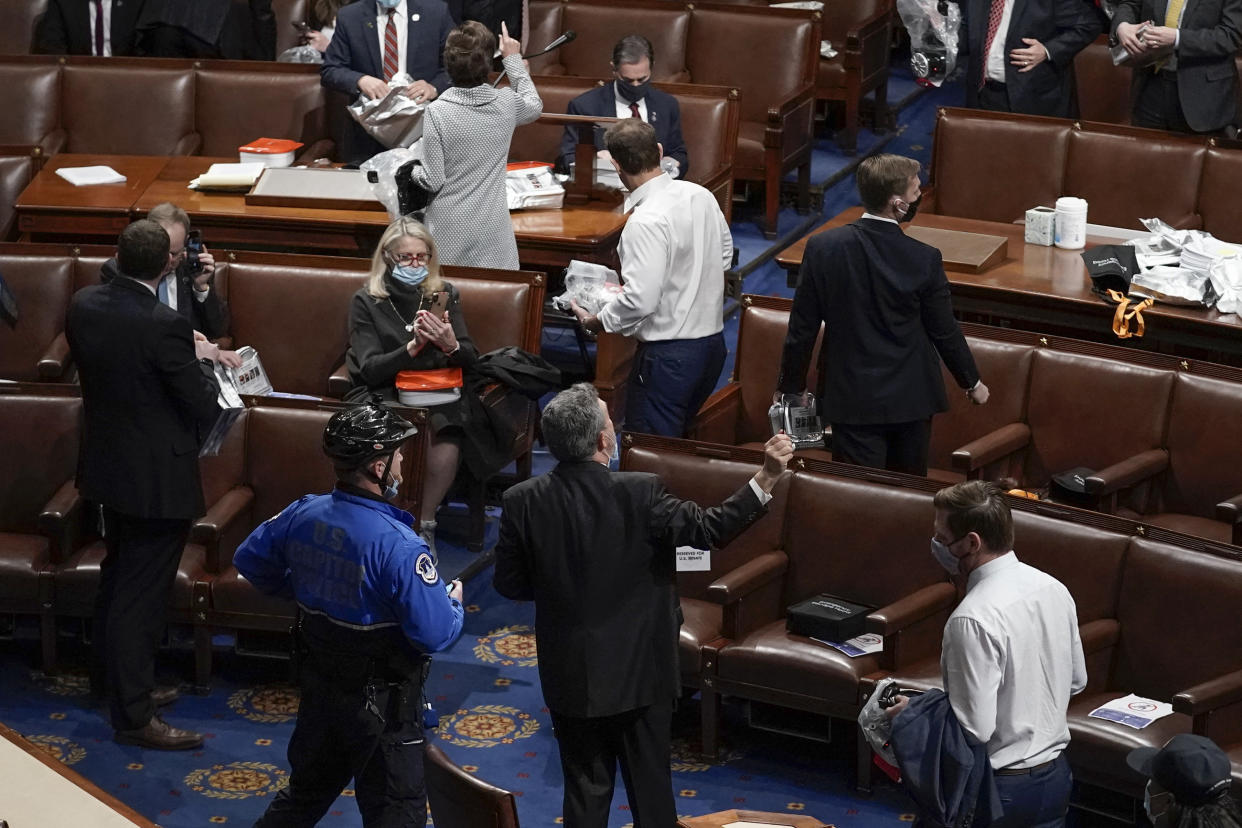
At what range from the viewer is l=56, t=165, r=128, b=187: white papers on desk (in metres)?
7.58

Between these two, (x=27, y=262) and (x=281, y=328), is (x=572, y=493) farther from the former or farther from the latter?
(x=27, y=262)

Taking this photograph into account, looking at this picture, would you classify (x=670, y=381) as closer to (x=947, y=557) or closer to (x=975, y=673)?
(x=947, y=557)

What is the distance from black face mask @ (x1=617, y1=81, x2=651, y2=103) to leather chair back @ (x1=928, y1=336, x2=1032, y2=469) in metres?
2.32

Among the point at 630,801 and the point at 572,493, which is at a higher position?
the point at 572,493

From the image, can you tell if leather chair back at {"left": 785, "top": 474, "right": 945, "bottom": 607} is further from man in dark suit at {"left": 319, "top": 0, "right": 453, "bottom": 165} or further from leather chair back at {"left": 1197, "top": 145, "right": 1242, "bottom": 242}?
man in dark suit at {"left": 319, "top": 0, "right": 453, "bottom": 165}

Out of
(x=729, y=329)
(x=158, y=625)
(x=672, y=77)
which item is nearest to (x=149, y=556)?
(x=158, y=625)

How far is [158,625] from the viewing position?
5.05 meters

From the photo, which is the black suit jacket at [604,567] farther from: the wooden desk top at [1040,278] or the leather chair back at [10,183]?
the leather chair back at [10,183]

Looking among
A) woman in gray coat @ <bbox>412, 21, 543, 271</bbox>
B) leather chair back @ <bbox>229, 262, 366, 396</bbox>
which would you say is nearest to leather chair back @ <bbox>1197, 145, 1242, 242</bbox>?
woman in gray coat @ <bbox>412, 21, 543, 271</bbox>

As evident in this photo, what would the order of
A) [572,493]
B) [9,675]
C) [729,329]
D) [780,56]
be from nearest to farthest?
[572,493], [9,675], [729,329], [780,56]

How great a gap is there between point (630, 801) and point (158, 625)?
69.2 inches

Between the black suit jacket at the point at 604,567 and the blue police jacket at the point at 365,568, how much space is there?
0.75 feet

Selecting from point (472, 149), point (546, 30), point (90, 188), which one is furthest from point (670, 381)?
point (546, 30)

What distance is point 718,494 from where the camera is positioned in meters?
5.17
